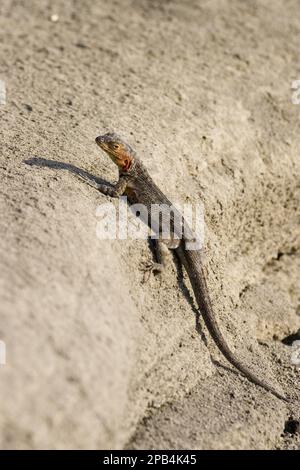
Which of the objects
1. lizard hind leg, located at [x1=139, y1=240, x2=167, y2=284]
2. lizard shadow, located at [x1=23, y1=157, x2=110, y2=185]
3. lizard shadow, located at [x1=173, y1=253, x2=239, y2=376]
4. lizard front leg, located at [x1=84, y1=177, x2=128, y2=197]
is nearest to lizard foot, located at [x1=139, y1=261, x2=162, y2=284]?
lizard hind leg, located at [x1=139, y1=240, x2=167, y2=284]

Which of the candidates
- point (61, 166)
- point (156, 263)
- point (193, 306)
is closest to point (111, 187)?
point (61, 166)

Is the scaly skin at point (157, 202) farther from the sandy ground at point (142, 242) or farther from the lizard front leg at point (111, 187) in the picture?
the sandy ground at point (142, 242)

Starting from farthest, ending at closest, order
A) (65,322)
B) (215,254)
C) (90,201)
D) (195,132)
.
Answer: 1. (195,132)
2. (215,254)
3. (90,201)
4. (65,322)

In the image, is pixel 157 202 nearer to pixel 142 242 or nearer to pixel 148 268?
pixel 142 242

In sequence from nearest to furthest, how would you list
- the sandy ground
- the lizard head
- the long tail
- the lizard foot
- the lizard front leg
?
the sandy ground, the lizard foot, the long tail, the lizard front leg, the lizard head

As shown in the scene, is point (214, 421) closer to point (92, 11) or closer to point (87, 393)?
point (87, 393)

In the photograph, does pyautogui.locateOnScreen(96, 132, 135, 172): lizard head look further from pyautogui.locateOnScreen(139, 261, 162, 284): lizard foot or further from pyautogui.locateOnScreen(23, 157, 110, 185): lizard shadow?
pyautogui.locateOnScreen(139, 261, 162, 284): lizard foot
